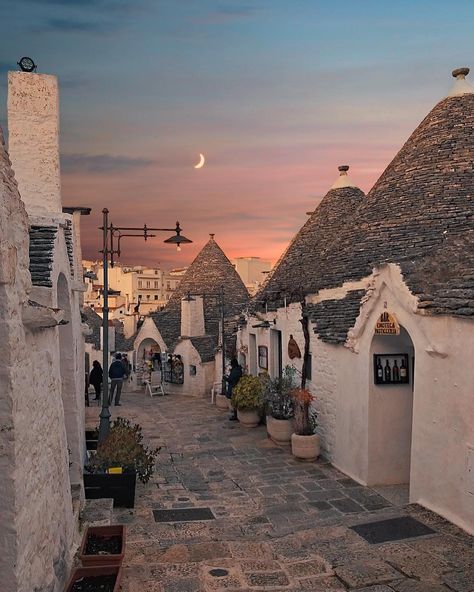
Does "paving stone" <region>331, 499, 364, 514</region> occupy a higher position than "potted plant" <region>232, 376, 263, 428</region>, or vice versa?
"potted plant" <region>232, 376, 263, 428</region>

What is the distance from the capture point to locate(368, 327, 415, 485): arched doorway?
8977mm

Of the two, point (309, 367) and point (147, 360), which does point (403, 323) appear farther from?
point (147, 360)

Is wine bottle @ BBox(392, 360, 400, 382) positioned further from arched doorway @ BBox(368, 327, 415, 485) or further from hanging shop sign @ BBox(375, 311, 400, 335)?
hanging shop sign @ BBox(375, 311, 400, 335)

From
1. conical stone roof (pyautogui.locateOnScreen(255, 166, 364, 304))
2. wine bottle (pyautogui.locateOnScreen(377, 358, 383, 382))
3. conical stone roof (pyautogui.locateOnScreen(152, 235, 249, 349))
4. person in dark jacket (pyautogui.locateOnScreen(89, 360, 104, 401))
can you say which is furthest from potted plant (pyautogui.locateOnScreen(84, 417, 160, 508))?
conical stone roof (pyautogui.locateOnScreen(152, 235, 249, 349))

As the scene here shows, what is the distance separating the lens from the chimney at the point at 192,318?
21531 millimetres

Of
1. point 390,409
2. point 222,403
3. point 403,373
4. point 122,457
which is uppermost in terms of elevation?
point 403,373

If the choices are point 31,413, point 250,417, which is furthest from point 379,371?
point 31,413

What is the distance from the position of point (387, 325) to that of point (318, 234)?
8.22 m

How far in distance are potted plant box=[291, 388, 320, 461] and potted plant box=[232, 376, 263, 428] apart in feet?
9.13

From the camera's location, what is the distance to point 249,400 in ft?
44.4

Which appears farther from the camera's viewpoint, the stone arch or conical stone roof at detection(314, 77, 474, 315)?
conical stone roof at detection(314, 77, 474, 315)

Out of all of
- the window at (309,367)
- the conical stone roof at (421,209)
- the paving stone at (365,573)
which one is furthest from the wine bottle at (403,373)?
the paving stone at (365,573)

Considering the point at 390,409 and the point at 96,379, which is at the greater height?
the point at 390,409

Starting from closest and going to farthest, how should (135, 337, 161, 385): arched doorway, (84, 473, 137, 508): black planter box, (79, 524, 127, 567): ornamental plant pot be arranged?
(79, 524, 127, 567): ornamental plant pot < (84, 473, 137, 508): black planter box < (135, 337, 161, 385): arched doorway
